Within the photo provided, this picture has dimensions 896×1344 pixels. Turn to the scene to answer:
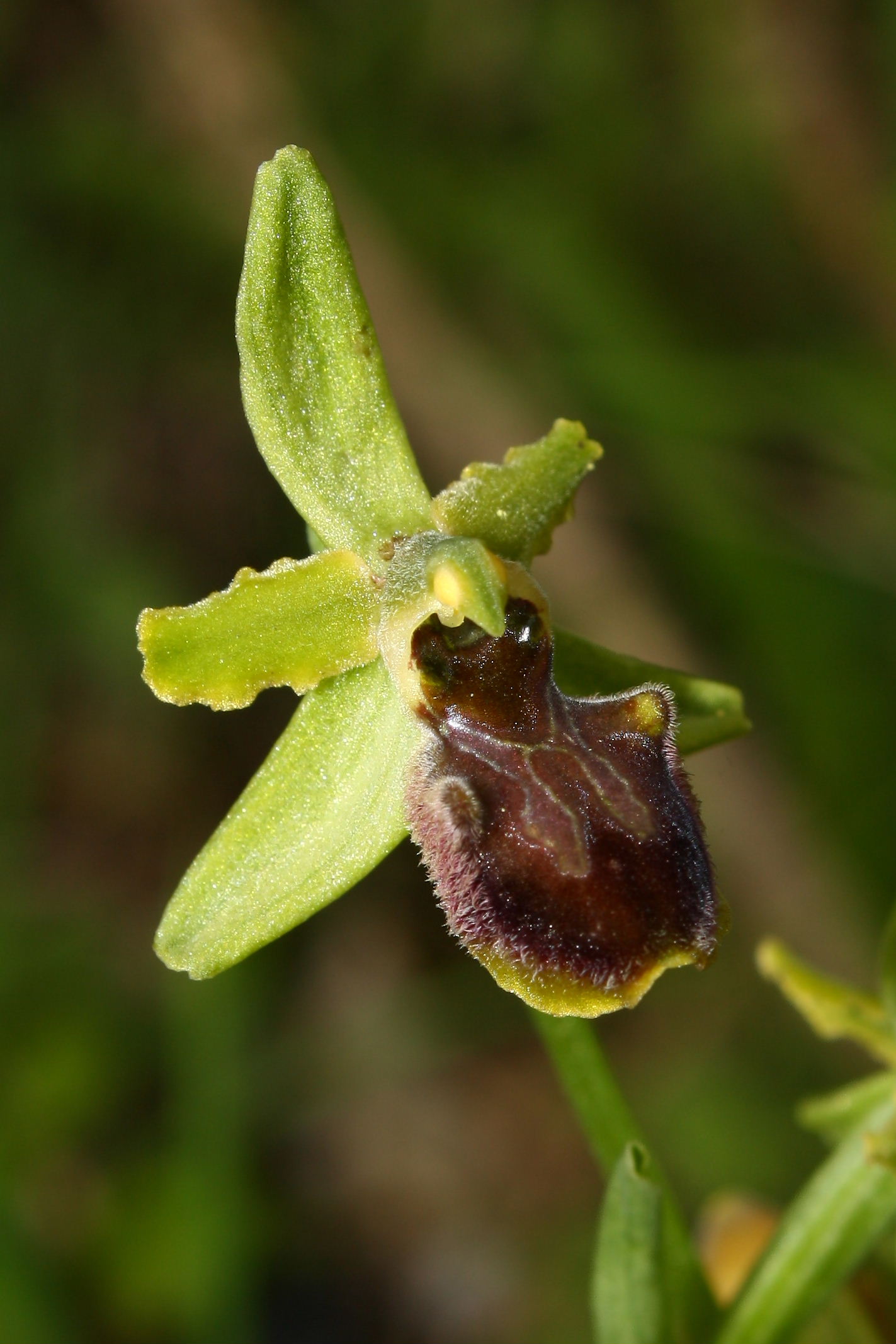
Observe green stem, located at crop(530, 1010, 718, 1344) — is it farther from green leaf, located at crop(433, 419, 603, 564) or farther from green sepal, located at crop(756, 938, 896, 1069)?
green leaf, located at crop(433, 419, 603, 564)

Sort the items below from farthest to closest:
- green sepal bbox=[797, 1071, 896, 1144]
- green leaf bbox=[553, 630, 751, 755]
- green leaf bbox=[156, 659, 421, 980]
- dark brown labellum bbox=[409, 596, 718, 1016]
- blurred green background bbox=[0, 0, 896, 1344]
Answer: blurred green background bbox=[0, 0, 896, 1344]
green sepal bbox=[797, 1071, 896, 1144]
green leaf bbox=[553, 630, 751, 755]
green leaf bbox=[156, 659, 421, 980]
dark brown labellum bbox=[409, 596, 718, 1016]

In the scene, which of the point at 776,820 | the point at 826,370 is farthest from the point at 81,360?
the point at 776,820

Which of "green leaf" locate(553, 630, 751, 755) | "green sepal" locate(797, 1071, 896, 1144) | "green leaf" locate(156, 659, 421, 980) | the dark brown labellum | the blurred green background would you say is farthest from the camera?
the blurred green background

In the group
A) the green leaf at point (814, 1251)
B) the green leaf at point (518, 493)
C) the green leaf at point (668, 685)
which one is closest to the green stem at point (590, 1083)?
the green leaf at point (814, 1251)

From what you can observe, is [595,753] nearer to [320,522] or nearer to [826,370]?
[320,522]

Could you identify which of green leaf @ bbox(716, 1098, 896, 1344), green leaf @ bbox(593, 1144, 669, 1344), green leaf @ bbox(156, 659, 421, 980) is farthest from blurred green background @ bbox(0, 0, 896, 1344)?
green leaf @ bbox(156, 659, 421, 980)

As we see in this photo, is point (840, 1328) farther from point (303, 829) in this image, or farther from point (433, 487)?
point (433, 487)

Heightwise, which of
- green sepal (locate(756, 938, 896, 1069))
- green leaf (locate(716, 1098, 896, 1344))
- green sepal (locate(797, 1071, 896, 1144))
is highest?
green sepal (locate(756, 938, 896, 1069))

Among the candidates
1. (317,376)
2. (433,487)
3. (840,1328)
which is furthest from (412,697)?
(433,487)

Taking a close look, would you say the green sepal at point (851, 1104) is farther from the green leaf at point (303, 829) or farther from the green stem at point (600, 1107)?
the green leaf at point (303, 829)
